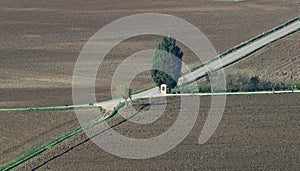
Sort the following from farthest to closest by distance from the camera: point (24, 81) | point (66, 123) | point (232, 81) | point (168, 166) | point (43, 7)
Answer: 1. point (43, 7)
2. point (24, 81)
3. point (232, 81)
4. point (66, 123)
5. point (168, 166)

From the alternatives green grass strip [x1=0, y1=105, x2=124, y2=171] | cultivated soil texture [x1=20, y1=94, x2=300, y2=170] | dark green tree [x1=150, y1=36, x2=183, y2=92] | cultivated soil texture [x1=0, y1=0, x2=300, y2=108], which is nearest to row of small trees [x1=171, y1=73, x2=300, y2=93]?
dark green tree [x1=150, y1=36, x2=183, y2=92]

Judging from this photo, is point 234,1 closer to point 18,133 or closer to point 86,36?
point 86,36

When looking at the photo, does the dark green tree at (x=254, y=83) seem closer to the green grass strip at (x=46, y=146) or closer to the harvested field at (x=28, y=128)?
the green grass strip at (x=46, y=146)

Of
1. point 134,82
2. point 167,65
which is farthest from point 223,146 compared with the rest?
point 134,82

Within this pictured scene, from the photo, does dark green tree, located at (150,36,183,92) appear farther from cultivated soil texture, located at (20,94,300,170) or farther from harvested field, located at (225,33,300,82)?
harvested field, located at (225,33,300,82)

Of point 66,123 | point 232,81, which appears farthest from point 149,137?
point 232,81

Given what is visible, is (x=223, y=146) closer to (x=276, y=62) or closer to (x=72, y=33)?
(x=276, y=62)

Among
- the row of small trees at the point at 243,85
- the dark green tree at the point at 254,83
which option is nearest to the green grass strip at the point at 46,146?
the row of small trees at the point at 243,85
